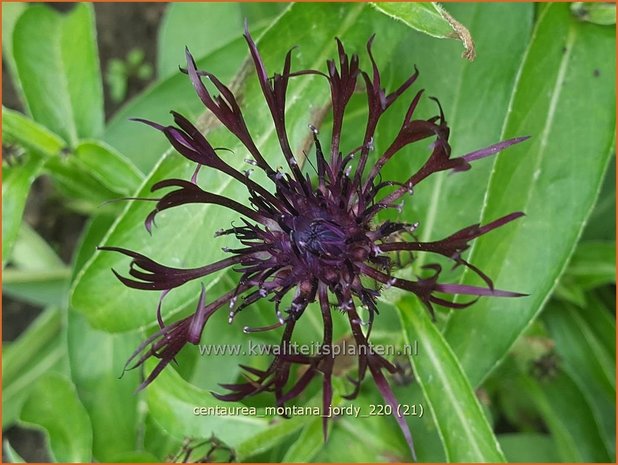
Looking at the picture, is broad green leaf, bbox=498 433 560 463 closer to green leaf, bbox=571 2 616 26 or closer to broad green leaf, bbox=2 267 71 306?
green leaf, bbox=571 2 616 26

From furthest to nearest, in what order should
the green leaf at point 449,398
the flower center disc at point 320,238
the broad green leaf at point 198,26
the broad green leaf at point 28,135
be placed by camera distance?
the broad green leaf at point 198,26
the broad green leaf at point 28,135
the green leaf at point 449,398
the flower center disc at point 320,238

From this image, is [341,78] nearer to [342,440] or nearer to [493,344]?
[493,344]

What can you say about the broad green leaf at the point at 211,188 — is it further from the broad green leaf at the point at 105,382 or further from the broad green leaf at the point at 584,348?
the broad green leaf at the point at 584,348

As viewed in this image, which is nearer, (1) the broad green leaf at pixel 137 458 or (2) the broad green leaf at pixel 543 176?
(2) the broad green leaf at pixel 543 176

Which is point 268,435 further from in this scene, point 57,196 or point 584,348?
point 57,196

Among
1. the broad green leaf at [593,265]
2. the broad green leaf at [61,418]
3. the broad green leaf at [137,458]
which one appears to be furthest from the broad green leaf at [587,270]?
the broad green leaf at [61,418]

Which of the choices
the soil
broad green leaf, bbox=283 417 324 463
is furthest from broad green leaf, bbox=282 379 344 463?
the soil
